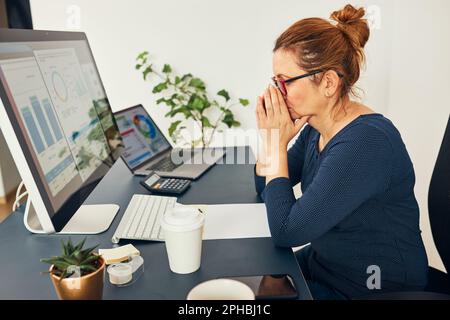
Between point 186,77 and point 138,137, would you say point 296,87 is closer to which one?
point 138,137

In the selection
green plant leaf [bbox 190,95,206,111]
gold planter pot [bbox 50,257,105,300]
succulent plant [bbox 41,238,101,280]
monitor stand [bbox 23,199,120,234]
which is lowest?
green plant leaf [bbox 190,95,206,111]

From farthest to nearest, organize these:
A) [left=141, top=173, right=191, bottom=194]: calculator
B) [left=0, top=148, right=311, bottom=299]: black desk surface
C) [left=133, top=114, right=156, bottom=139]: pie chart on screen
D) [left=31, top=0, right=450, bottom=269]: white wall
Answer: [left=31, top=0, right=450, bottom=269]: white wall → [left=133, top=114, right=156, bottom=139]: pie chart on screen → [left=141, top=173, right=191, bottom=194]: calculator → [left=0, top=148, right=311, bottom=299]: black desk surface

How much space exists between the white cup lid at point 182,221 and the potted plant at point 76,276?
5.7 inches

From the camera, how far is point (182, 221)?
782 millimetres

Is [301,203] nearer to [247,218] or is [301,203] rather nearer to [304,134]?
[247,218]

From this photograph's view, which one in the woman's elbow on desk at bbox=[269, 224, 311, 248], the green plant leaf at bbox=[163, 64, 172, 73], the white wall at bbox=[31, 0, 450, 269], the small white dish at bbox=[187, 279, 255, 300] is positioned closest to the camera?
the small white dish at bbox=[187, 279, 255, 300]

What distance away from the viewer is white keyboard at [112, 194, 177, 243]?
95 cm

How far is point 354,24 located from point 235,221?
60cm

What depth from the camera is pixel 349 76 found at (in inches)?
42.7

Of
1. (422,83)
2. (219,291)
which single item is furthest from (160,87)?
(219,291)

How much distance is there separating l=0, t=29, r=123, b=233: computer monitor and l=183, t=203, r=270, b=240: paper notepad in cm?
25

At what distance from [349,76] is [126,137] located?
0.80m

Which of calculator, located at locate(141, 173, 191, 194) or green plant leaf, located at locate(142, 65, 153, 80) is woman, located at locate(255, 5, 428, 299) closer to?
calculator, located at locate(141, 173, 191, 194)

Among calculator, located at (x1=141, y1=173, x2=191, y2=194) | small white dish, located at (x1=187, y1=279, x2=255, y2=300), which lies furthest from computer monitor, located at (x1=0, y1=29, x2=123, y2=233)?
small white dish, located at (x1=187, y1=279, x2=255, y2=300)
